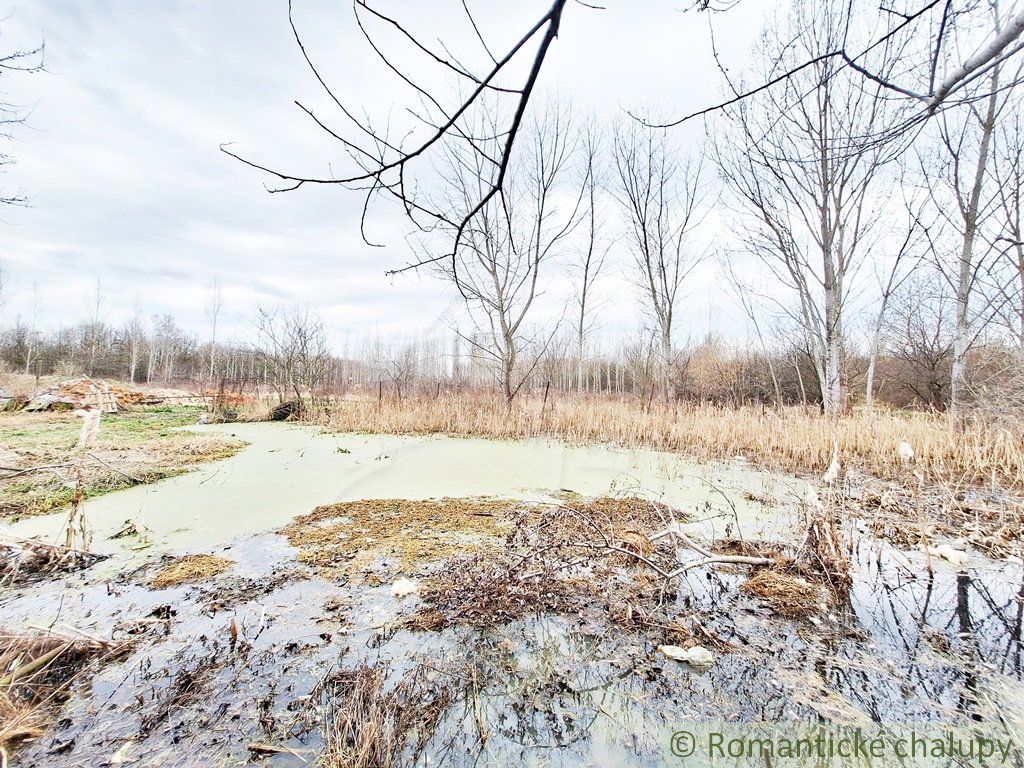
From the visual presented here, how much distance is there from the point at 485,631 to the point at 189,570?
1.60 m

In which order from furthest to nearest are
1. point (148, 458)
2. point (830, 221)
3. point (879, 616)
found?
point (830, 221) < point (148, 458) < point (879, 616)

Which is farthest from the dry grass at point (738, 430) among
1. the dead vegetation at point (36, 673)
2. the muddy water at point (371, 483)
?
the dead vegetation at point (36, 673)

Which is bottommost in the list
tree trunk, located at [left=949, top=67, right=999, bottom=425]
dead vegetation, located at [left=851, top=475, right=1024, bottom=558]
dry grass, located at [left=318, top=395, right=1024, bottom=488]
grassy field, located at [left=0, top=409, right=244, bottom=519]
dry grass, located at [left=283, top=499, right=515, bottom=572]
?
grassy field, located at [left=0, top=409, right=244, bottom=519]

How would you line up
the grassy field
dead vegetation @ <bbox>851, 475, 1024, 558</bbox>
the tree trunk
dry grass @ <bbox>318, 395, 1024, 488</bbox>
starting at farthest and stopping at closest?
1. the tree trunk
2. dry grass @ <bbox>318, 395, 1024, 488</bbox>
3. the grassy field
4. dead vegetation @ <bbox>851, 475, 1024, 558</bbox>

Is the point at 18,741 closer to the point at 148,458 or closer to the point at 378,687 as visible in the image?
the point at 378,687

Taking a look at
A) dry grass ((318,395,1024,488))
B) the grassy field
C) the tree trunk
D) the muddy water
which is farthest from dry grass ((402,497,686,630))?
the tree trunk

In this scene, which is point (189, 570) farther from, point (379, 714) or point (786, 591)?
point (786, 591)

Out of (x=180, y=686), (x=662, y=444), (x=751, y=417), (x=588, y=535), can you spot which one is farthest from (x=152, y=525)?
(x=751, y=417)

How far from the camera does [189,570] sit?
2.25 meters

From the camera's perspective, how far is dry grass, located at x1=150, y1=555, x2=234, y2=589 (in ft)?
7.03

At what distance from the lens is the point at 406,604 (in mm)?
1968

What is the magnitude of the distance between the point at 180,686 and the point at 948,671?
2577 mm

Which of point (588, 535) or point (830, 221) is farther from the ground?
point (830, 221)

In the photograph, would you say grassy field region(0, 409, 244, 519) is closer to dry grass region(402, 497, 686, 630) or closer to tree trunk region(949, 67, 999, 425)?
dry grass region(402, 497, 686, 630)
